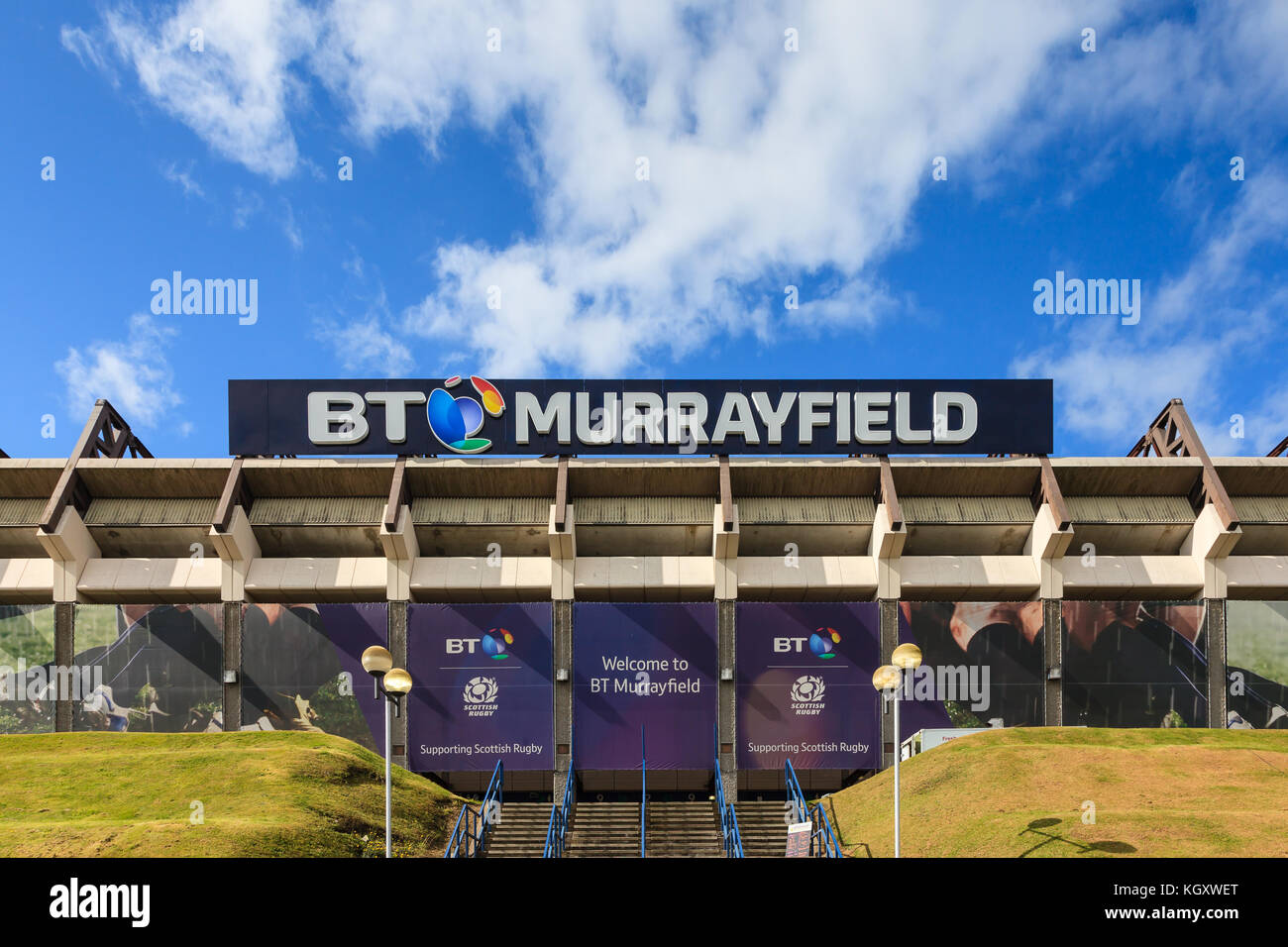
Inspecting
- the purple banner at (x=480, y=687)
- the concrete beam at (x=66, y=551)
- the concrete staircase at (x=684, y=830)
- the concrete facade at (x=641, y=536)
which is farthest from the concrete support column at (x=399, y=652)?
the concrete beam at (x=66, y=551)

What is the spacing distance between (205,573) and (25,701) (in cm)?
756

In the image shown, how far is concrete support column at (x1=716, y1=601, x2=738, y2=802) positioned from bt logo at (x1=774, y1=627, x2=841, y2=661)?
1.74 m

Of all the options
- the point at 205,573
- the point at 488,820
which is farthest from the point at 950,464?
the point at 205,573

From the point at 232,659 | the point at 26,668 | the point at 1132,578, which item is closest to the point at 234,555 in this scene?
the point at 232,659

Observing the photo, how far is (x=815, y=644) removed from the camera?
30.8 meters

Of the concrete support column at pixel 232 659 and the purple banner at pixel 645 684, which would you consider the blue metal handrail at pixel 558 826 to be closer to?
the purple banner at pixel 645 684

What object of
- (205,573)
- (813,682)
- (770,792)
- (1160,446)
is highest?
(1160,446)

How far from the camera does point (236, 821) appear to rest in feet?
59.2

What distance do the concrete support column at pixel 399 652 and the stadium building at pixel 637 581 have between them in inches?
4.7

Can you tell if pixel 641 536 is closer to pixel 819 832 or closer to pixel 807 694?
pixel 807 694

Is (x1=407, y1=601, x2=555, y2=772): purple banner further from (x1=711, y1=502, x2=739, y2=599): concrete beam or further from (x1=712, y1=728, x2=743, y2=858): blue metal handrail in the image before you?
Result: (x1=712, y1=728, x2=743, y2=858): blue metal handrail
